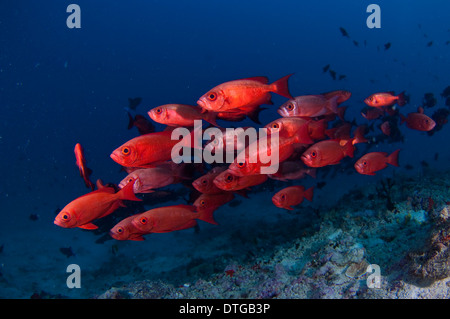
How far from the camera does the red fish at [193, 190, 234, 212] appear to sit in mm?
3961

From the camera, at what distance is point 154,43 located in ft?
381

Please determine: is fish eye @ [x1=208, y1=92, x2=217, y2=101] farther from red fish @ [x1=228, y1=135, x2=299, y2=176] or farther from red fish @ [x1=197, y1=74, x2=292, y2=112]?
red fish @ [x1=228, y1=135, x2=299, y2=176]

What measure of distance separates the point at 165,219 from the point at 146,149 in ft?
3.25

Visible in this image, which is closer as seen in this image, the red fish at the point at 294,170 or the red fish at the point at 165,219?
the red fish at the point at 165,219

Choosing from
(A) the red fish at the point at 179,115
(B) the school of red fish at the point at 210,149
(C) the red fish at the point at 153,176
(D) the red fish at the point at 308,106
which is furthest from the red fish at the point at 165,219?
(D) the red fish at the point at 308,106

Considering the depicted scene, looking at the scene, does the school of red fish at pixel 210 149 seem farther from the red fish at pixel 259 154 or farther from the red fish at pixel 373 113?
the red fish at pixel 373 113

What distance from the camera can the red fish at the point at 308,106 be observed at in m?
4.15

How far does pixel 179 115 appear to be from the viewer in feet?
12.0

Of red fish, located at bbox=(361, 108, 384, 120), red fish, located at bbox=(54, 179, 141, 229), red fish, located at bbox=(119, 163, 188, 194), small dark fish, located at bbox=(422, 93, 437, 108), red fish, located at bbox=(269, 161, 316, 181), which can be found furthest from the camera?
small dark fish, located at bbox=(422, 93, 437, 108)

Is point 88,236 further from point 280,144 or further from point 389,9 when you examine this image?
point 389,9

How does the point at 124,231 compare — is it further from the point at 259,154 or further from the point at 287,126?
the point at 287,126

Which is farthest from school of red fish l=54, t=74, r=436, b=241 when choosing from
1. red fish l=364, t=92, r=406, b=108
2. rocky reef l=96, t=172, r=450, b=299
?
red fish l=364, t=92, r=406, b=108

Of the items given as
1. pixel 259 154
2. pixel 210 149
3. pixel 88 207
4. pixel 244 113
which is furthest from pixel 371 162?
pixel 88 207

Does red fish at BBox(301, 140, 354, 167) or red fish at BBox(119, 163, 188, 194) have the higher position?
red fish at BBox(301, 140, 354, 167)
